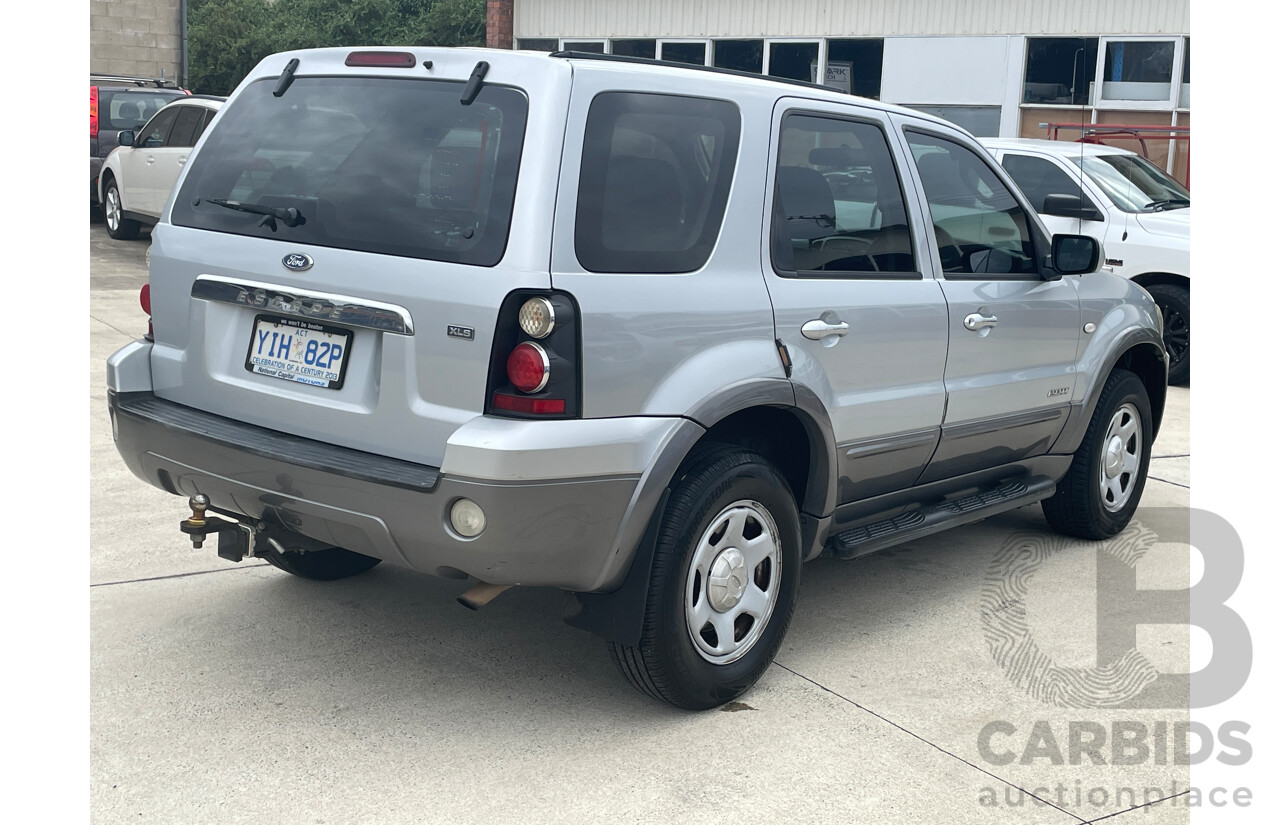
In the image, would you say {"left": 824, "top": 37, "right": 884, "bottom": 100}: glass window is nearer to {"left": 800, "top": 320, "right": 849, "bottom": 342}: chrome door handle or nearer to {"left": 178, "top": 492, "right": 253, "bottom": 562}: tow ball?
{"left": 800, "top": 320, "right": 849, "bottom": 342}: chrome door handle

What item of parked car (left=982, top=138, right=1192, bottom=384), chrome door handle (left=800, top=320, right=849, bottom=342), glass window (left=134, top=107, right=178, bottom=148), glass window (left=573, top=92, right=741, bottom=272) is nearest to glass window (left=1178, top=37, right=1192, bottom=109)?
parked car (left=982, top=138, right=1192, bottom=384)

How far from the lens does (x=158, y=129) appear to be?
51.4 feet

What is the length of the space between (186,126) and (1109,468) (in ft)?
41.3

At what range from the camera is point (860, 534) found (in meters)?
4.50

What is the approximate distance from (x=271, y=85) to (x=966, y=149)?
103 inches

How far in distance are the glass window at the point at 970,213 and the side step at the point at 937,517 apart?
0.89m

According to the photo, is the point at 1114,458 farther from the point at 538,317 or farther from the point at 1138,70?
the point at 1138,70

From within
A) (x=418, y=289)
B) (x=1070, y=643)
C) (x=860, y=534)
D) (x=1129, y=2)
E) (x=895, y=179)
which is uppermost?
(x=1129, y=2)

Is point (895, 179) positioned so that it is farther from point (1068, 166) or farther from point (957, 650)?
point (1068, 166)

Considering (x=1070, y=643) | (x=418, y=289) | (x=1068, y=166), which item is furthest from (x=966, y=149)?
(x=1068, y=166)

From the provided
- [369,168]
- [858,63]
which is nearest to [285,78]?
[369,168]

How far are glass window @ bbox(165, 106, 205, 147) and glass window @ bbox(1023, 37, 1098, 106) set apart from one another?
1096 cm

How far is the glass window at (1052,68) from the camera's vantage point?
17.3m

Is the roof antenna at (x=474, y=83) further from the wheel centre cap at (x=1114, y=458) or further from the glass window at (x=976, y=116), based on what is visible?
the glass window at (x=976, y=116)
